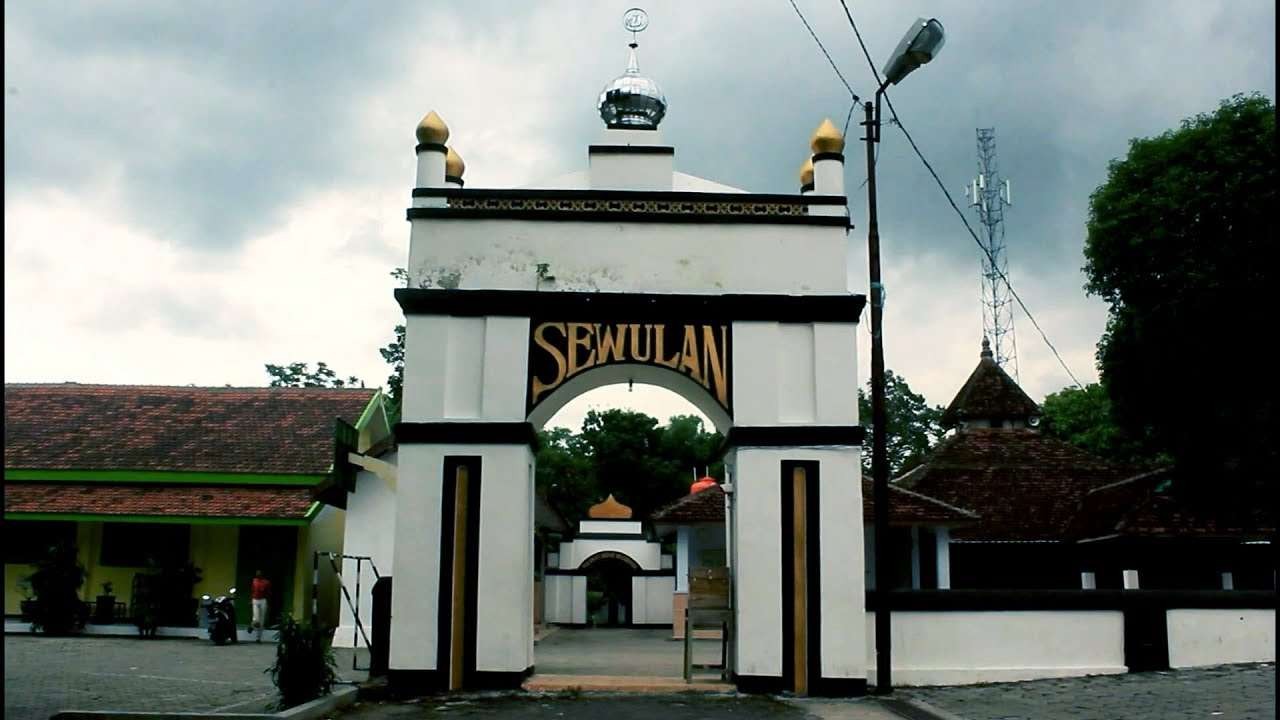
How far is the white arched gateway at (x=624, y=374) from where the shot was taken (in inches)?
466

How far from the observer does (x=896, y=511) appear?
2227 cm

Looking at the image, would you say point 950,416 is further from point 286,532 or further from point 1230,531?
point 286,532

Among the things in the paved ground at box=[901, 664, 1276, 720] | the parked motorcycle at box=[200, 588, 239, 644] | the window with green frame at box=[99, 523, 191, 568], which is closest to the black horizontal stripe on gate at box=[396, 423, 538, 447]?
the paved ground at box=[901, 664, 1276, 720]

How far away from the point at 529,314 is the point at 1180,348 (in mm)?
13416

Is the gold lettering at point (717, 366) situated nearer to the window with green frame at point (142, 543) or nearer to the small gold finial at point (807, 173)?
the small gold finial at point (807, 173)

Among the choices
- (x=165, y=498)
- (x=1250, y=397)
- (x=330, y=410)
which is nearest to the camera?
(x=1250, y=397)

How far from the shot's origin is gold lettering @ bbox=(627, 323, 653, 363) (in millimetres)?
12352

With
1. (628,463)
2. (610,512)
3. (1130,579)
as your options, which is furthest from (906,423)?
(1130,579)

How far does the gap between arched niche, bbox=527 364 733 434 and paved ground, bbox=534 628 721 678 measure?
2.90m

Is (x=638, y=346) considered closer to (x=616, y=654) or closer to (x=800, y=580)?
(x=800, y=580)

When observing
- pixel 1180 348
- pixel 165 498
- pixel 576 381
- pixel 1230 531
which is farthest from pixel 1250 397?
pixel 165 498

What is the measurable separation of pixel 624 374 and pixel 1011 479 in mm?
16397

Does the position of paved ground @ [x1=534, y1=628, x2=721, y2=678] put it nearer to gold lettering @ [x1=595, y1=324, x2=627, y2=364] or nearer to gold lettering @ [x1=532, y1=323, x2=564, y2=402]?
gold lettering @ [x1=532, y1=323, x2=564, y2=402]

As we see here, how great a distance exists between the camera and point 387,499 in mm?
21219
